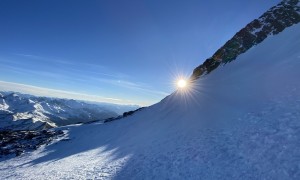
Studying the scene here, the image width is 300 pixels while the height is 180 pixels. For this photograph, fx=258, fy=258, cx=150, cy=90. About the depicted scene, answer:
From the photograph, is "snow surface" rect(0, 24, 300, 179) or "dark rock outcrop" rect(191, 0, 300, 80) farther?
"dark rock outcrop" rect(191, 0, 300, 80)

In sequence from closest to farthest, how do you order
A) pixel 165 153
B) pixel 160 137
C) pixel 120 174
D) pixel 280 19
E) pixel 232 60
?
1. pixel 120 174
2. pixel 165 153
3. pixel 160 137
4. pixel 232 60
5. pixel 280 19

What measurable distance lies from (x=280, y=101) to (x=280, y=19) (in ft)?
138

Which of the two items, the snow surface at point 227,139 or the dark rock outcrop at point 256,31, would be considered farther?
the dark rock outcrop at point 256,31

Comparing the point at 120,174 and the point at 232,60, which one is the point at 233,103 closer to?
the point at 120,174

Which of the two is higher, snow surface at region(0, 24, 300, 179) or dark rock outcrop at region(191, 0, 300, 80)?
dark rock outcrop at region(191, 0, 300, 80)

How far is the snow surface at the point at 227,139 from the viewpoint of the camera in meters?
17.4

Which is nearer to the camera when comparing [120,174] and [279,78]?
[120,174]

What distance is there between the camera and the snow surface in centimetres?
1744

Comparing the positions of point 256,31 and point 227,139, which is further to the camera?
point 256,31

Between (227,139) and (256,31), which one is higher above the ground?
(256,31)

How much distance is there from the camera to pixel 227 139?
72.1ft

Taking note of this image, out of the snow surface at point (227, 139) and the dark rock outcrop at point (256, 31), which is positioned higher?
the dark rock outcrop at point (256, 31)

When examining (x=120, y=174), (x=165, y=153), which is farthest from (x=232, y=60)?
(x=120, y=174)

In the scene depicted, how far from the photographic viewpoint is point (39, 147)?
4897 centimetres
